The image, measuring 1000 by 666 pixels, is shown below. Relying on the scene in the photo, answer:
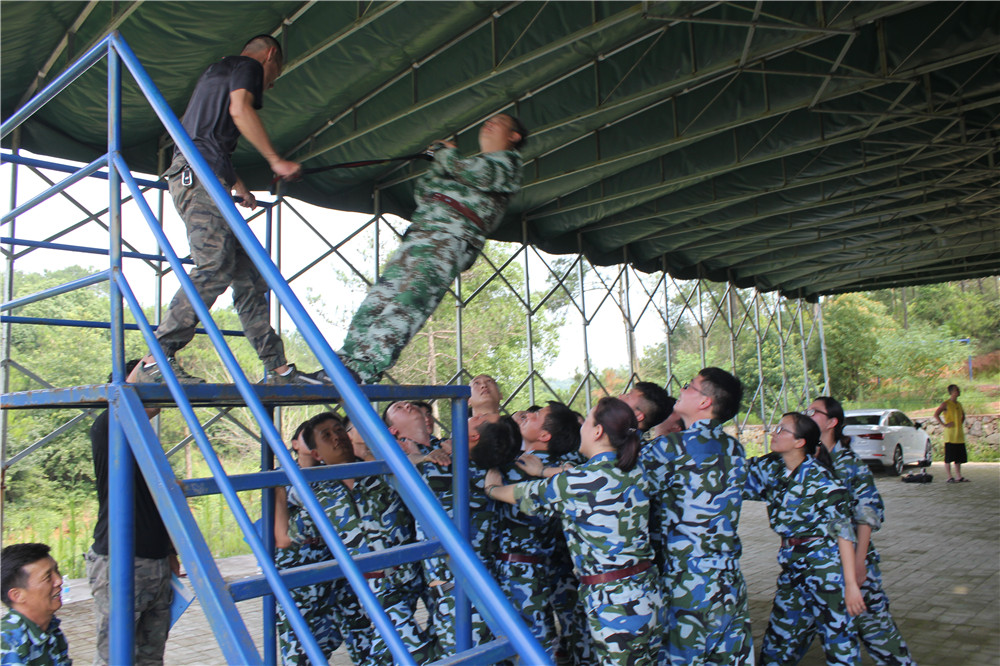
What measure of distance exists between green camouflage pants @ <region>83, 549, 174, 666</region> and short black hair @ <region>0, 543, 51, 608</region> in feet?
1.37

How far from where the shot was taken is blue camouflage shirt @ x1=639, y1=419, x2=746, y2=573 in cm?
305

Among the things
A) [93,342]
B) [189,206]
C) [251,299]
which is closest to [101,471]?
[251,299]

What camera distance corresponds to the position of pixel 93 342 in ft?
41.1

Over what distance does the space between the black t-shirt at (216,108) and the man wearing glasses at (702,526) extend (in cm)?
213

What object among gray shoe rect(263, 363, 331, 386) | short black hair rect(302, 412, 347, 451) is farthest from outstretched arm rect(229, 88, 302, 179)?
short black hair rect(302, 412, 347, 451)

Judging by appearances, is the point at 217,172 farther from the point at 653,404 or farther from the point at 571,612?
the point at 571,612

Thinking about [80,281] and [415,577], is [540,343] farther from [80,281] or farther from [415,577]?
[80,281]

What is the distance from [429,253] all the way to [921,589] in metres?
5.29

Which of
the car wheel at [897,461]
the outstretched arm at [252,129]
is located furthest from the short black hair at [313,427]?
the car wheel at [897,461]

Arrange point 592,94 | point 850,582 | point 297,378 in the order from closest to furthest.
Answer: point 297,378 → point 850,582 → point 592,94

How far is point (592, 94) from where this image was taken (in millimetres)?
6680

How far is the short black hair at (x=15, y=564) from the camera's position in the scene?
2.48 meters

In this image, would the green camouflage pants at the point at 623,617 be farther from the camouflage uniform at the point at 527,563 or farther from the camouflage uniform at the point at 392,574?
the camouflage uniform at the point at 392,574

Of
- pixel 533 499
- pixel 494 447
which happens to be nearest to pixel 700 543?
pixel 533 499
